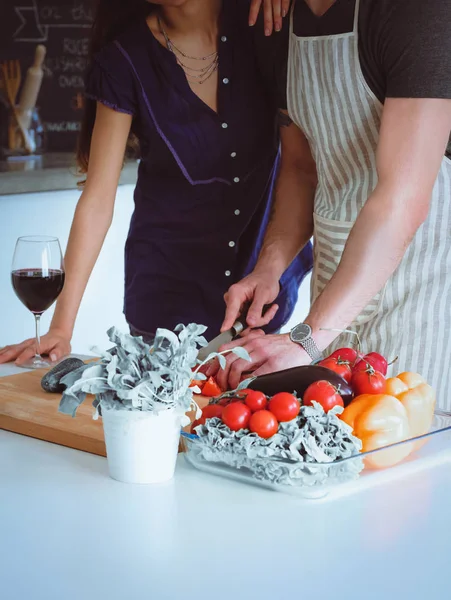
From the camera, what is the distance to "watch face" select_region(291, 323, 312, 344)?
52.4 inches

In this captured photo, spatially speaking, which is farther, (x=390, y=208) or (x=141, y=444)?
(x=390, y=208)

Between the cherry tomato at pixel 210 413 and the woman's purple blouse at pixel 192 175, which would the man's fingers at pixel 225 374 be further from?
the woman's purple blouse at pixel 192 175

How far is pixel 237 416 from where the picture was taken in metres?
1.00

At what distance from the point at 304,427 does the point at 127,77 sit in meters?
1.16

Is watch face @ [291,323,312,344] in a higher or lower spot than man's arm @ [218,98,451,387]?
lower

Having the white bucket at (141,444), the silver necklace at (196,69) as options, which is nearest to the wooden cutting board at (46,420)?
the white bucket at (141,444)

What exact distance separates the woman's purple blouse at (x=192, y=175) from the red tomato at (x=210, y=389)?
816 millimetres

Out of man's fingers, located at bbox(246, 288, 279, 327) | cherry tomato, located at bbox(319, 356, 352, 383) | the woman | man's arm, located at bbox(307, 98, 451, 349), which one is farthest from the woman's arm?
cherry tomato, located at bbox(319, 356, 352, 383)

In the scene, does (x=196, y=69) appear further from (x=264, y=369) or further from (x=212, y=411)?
(x=212, y=411)

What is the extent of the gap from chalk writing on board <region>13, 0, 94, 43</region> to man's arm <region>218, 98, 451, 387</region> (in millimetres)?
2667

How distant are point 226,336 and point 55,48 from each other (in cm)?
265

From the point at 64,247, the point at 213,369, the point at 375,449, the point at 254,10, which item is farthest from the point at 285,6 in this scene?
the point at 64,247

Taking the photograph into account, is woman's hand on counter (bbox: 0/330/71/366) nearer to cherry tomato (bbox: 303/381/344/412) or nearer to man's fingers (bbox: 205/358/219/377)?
man's fingers (bbox: 205/358/219/377)

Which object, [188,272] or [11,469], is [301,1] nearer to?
[188,272]
